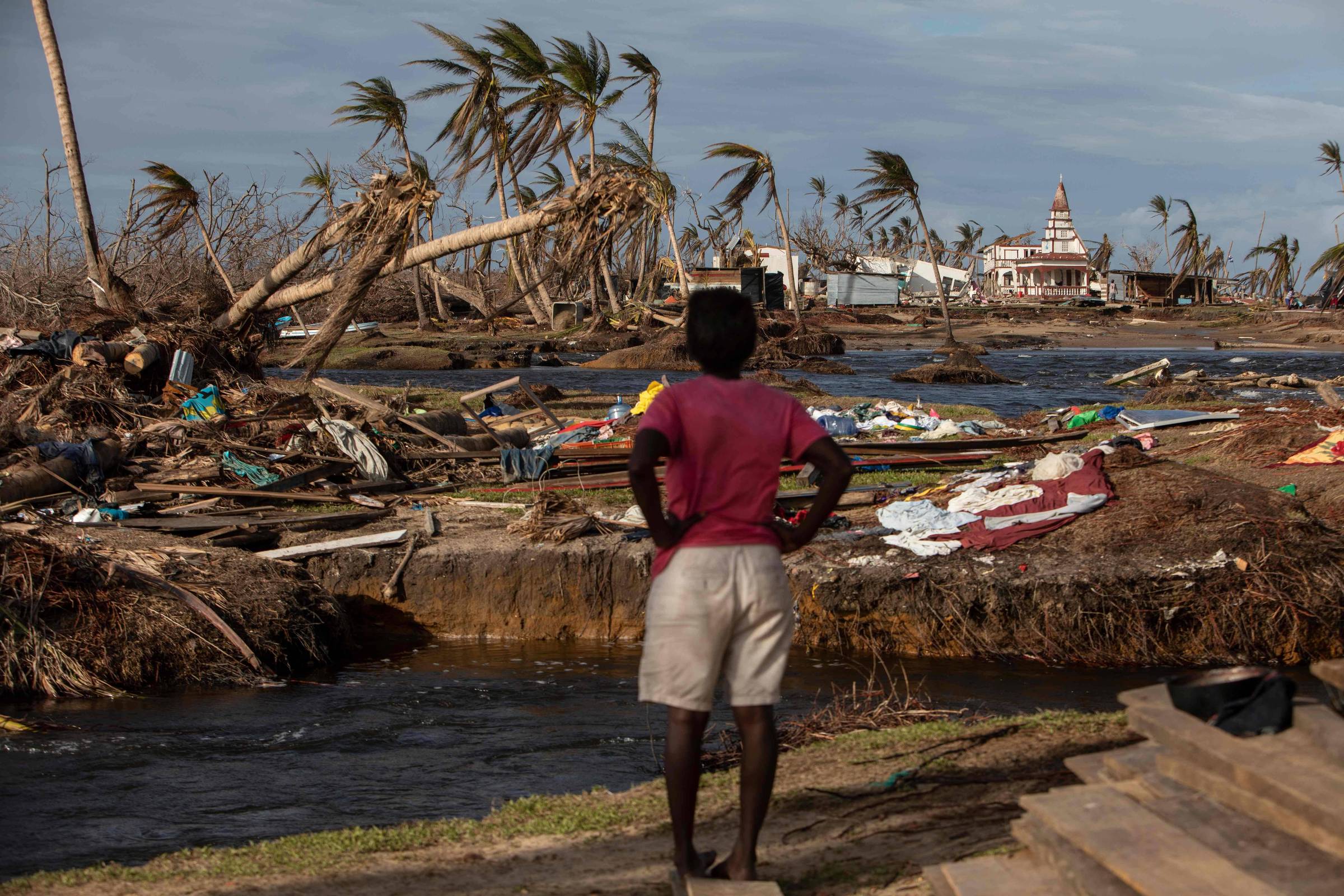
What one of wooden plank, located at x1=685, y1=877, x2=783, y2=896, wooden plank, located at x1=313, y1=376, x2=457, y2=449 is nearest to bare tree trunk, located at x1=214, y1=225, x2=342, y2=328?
wooden plank, located at x1=313, y1=376, x2=457, y2=449

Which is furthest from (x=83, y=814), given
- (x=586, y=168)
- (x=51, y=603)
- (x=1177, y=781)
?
(x=586, y=168)

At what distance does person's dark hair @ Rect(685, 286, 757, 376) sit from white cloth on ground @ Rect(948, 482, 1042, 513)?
19.4 feet

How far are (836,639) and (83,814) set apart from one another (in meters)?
4.63

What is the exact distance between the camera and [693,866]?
3244 millimetres

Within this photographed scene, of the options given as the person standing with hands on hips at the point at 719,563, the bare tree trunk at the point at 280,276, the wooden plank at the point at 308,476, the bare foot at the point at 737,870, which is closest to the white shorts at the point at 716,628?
the person standing with hands on hips at the point at 719,563

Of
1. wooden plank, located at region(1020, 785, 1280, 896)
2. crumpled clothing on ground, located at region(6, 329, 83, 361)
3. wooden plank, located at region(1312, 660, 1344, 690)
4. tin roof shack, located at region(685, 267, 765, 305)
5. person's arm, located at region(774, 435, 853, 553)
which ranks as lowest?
wooden plank, located at region(1020, 785, 1280, 896)

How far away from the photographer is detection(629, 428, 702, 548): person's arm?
308 centimetres

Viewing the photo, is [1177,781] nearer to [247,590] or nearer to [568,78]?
[247,590]

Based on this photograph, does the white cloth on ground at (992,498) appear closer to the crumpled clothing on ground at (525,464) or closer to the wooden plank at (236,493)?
the crumpled clothing on ground at (525,464)

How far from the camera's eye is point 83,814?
517 cm

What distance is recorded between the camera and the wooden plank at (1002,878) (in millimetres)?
2924

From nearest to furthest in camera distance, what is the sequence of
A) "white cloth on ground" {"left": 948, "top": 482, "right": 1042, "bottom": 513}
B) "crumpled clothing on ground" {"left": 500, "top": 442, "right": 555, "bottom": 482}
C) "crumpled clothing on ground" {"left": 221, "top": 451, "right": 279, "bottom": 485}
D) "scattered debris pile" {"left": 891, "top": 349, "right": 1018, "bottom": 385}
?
"white cloth on ground" {"left": 948, "top": 482, "right": 1042, "bottom": 513}
"crumpled clothing on ground" {"left": 221, "top": 451, "right": 279, "bottom": 485}
"crumpled clothing on ground" {"left": 500, "top": 442, "right": 555, "bottom": 482}
"scattered debris pile" {"left": 891, "top": 349, "right": 1018, "bottom": 385}

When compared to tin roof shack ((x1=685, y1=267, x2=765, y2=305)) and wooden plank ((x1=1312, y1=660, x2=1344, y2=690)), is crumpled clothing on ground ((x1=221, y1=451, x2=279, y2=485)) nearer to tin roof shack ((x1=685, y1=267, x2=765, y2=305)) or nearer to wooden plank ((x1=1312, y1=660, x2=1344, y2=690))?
wooden plank ((x1=1312, y1=660, x2=1344, y2=690))

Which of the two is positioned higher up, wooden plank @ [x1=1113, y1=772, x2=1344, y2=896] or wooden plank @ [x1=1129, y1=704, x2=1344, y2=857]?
wooden plank @ [x1=1129, y1=704, x2=1344, y2=857]
